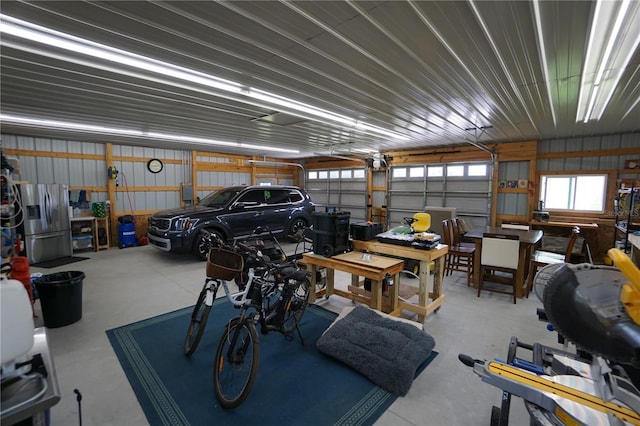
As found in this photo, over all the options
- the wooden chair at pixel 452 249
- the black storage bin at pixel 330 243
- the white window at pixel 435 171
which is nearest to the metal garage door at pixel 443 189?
the white window at pixel 435 171

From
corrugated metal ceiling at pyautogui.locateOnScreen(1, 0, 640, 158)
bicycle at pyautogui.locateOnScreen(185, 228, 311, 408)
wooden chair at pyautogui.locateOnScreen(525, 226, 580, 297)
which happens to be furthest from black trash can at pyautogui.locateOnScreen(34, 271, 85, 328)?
wooden chair at pyautogui.locateOnScreen(525, 226, 580, 297)

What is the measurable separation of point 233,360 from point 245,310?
0.36 metres

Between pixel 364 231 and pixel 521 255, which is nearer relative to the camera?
pixel 364 231

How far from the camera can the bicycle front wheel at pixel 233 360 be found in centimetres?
202

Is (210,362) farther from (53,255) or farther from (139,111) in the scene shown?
(53,255)

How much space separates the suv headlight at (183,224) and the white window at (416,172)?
6.26 m

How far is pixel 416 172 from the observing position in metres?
8.62

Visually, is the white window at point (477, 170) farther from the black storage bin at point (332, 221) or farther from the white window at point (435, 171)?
the black storage bin at point (332, 221)

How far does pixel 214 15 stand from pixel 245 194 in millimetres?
4699

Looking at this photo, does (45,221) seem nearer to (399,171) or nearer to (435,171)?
(399,171)

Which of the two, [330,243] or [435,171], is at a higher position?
[435,171]

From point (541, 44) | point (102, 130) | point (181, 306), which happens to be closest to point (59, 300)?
point (181, 306)

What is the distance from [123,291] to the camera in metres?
4.10

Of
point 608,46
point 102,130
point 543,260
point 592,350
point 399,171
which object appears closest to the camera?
point 592,350
